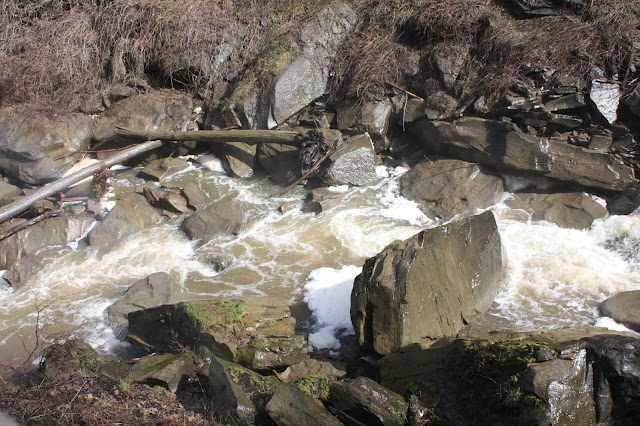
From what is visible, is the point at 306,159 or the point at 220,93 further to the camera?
the point at 220,93

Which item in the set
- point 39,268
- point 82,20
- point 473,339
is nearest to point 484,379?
point 473,339

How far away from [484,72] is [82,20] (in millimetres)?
8213

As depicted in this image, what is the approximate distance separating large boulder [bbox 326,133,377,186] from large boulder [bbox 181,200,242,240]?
167cm

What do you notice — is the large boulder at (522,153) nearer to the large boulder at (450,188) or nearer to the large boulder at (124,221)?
the large boulder at (450,188)

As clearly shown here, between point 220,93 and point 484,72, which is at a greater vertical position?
point 484,72

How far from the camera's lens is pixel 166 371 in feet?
14.0

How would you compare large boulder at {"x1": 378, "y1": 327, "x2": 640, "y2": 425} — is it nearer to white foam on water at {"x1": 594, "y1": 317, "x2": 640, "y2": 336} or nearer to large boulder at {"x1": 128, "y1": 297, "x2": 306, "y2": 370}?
large boulder at {"x1": 128, "y1": 297, "x2": 306, "y2": 370}

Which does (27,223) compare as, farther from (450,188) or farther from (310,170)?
(450,188)

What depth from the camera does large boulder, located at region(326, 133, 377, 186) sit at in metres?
8.05

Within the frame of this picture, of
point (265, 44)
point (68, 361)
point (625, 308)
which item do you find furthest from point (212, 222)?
point (625, 308)

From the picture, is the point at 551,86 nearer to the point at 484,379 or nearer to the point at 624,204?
the point at 624,204

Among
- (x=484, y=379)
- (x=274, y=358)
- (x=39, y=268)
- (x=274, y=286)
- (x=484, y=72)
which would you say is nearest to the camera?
(x=484, y=379)

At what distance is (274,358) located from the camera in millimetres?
4688

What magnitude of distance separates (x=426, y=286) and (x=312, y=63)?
598 cm
